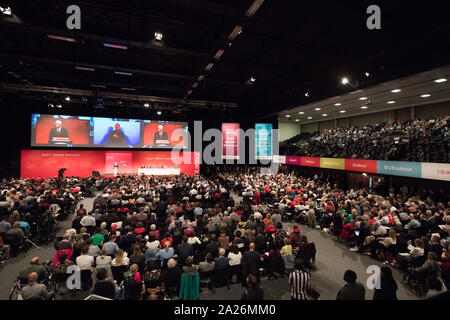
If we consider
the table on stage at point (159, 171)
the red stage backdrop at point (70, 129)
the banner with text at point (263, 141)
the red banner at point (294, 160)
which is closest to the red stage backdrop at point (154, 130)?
the table on stage at point (159, 171)

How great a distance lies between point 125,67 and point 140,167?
10508mm

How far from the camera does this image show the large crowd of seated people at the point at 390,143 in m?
10.0

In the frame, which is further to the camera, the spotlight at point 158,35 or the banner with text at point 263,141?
the banner with text at point 263,141

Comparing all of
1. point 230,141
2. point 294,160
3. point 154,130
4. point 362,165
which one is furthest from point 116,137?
point 362,165

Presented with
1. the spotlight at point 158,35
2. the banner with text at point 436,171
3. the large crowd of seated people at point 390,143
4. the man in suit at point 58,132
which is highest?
the spotlight at point 158,35

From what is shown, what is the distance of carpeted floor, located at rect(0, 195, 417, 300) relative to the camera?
14.9 ft

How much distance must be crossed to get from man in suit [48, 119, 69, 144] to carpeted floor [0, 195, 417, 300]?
1251 centimetres

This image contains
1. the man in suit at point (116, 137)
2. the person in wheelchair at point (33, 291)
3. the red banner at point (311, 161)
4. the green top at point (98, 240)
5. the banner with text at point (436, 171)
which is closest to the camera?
the person in wheelchair at point (33, 291)

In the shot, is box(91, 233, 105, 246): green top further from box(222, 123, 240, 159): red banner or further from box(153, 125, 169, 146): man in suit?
box(222, 123, 240, 159): red banner

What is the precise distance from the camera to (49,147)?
16.4 meters

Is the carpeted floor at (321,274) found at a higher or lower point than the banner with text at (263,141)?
lower

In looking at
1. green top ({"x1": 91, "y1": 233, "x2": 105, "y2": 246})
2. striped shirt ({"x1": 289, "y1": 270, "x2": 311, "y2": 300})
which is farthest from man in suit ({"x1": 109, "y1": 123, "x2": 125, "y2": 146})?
striped shirt ({"x1": 289, "y1": 270, "x2": 311, "y2": 300})

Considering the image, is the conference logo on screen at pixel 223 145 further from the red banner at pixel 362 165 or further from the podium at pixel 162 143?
the red banner at pixel 362 165
